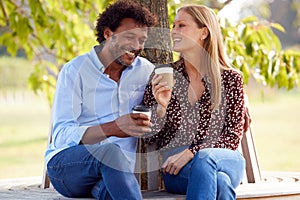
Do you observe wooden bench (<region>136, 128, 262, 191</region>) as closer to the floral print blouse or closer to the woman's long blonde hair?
the floral print blouse

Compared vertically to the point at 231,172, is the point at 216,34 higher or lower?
higher

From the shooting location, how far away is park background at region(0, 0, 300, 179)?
11.0 meters

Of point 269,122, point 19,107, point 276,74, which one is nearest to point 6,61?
point 19,107

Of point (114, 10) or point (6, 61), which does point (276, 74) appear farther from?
point (6, 61)

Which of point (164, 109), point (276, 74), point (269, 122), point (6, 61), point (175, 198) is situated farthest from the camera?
point (6, 61)

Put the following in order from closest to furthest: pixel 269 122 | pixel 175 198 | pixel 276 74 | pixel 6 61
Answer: pixel 175 198
pixel 276 74
pixel 269 122
pixel 6 61

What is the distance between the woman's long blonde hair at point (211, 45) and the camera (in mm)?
3916

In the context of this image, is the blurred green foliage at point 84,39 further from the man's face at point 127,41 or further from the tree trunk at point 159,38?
the man's face at point 127,41

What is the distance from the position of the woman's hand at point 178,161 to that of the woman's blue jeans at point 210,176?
20 millimetres

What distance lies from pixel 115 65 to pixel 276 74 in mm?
1718

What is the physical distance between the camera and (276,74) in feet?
17.4

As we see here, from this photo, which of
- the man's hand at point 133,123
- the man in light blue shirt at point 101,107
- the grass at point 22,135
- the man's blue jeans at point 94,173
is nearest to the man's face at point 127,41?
the man in light blue shirt at point 101,107

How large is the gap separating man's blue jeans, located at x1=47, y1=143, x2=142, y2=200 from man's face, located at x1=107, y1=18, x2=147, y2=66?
51 cm

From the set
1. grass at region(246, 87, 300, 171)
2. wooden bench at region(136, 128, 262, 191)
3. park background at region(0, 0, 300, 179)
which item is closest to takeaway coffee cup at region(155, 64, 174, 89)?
wooden bench at region(136, 128, 262, 191)
